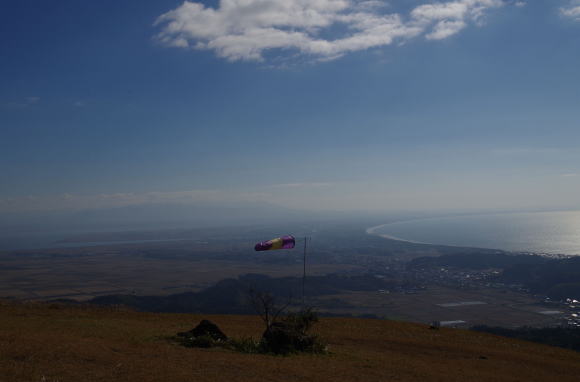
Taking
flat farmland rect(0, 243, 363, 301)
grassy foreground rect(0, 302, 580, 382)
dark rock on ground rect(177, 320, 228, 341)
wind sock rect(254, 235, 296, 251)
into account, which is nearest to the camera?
grassy foreground rect(0, 302, 580, 382)

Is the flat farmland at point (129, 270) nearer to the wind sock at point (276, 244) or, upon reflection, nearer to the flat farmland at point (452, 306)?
the flat farmland at point (452, 306)

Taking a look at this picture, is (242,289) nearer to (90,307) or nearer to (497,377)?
(90,307)

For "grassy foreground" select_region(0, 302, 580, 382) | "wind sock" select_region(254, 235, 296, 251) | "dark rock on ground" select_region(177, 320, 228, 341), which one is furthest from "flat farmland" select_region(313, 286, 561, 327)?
"dark rock on ground" select_region(177, 320, 228, 341)

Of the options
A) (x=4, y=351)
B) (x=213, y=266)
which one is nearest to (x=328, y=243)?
(x=213, y=266)

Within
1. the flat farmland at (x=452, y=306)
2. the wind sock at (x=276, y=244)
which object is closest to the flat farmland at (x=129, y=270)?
the flat farmland at (x=452, y=306)

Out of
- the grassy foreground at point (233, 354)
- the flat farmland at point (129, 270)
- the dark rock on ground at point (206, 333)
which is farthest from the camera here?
the flat farmland at point (129, 270)

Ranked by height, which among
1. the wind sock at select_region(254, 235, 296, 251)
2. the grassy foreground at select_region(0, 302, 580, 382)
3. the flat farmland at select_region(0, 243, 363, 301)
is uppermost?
the wind sock at select_region(254, 235, 296, 251)

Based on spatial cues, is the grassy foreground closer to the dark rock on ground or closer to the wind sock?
the dark rock on ground

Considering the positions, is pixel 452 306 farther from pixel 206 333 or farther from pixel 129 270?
pixel 129 270
